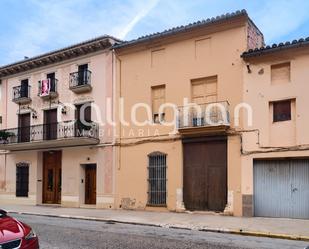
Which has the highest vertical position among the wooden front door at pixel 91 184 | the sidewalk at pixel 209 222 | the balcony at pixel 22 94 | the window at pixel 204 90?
the balcony at pixel 22 94

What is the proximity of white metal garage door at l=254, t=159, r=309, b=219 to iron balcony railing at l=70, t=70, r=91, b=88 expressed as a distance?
32.5 feet

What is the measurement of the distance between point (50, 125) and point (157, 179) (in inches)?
299

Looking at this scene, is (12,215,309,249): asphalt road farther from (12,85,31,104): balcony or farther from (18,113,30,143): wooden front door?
(12,85,31,104): balcony

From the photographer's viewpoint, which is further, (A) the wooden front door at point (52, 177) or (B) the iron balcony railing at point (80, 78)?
(A) the wooden front door at point (52, 177)

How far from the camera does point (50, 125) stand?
22.6 m

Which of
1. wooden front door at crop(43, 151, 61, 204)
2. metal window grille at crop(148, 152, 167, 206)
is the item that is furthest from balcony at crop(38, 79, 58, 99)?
metal window grille at crop(148, 152, 167, 206)

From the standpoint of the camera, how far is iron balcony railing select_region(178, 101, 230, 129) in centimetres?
1656

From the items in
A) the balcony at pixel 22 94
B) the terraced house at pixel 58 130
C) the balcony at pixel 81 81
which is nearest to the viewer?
the terraced house at pixel 58 130

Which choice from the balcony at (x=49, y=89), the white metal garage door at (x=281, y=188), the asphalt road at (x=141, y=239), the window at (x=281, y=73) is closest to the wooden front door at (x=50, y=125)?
the balcony at (x=49, y=89)

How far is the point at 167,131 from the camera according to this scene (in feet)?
60.1

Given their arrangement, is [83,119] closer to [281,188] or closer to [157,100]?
[157,100]

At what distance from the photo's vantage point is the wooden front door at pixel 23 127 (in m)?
23.7

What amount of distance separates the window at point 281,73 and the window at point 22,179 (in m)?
15.1

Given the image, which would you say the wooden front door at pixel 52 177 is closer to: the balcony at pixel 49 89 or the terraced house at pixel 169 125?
the terraced house at pixel 169 125
